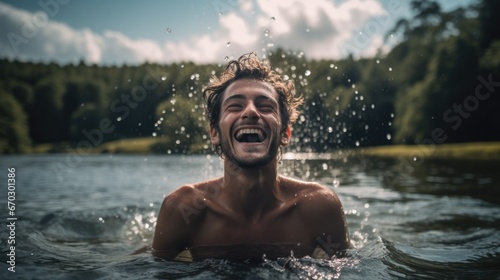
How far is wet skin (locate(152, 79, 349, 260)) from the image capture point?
522 centimetres

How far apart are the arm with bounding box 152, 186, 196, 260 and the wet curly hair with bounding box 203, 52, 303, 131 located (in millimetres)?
1085

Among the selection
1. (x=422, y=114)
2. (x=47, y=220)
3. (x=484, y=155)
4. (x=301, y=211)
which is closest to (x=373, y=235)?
(x=301, y=211)

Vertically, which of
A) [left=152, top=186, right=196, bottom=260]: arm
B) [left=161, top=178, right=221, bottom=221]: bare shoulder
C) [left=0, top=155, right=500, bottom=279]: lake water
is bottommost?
[left=0, top=155, right=500, bottom=279]: lake water

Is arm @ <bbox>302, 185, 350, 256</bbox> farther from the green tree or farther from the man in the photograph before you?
the green tree

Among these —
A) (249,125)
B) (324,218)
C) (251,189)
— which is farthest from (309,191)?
(249,125)

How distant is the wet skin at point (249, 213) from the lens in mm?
5223

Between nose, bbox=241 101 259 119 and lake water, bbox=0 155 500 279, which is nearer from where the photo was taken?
lake water, bbox=0 155 500 279

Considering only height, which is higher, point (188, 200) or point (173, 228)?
point (188, 200)

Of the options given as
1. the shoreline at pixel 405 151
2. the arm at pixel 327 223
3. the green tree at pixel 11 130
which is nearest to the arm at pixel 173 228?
the arm at pixel 327 223

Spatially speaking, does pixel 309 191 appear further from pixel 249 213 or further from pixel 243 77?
pixel 243 77

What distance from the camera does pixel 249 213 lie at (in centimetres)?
537

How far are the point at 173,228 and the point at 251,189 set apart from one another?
1.01 m

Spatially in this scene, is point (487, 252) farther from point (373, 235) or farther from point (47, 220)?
point (47, 220)

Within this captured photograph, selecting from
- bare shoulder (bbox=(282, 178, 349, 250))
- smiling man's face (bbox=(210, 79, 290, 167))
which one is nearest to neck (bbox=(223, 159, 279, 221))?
smiling man's face (bbox=(210, 79, 290, 167))
